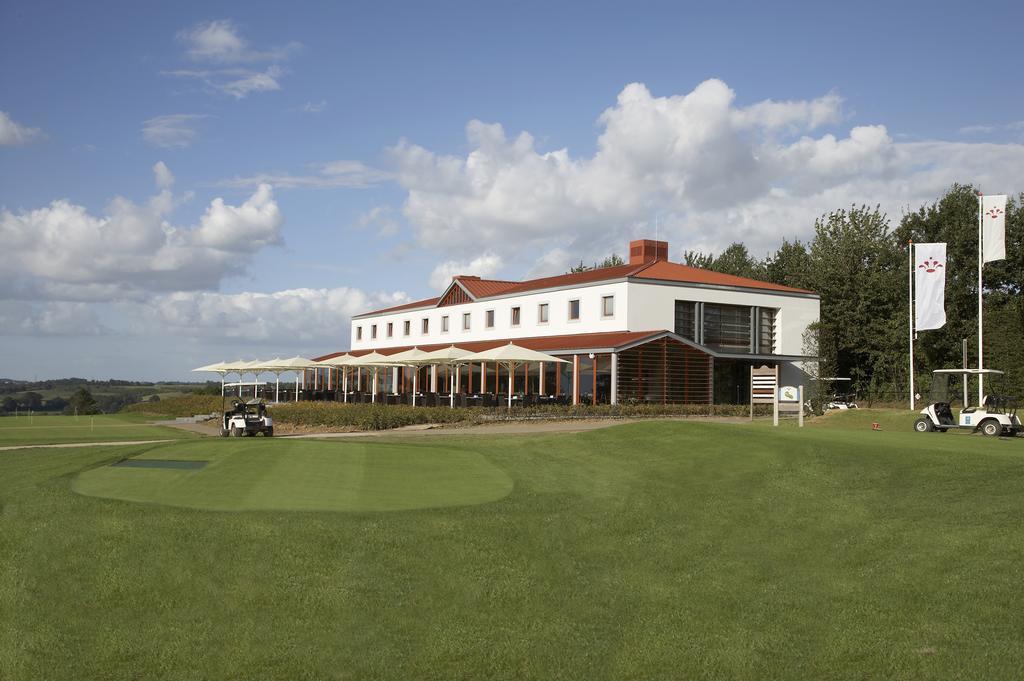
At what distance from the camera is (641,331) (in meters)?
48.6

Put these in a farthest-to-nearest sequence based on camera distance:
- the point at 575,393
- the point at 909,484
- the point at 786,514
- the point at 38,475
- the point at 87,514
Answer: the point at 575,393, the point at 38,475, the point at 909,484, the point at 786,514, the point at 87,514

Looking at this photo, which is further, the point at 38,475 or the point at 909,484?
the point at 38,475

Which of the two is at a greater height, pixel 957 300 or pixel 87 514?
pixel 957 300

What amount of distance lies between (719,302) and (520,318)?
11.8m

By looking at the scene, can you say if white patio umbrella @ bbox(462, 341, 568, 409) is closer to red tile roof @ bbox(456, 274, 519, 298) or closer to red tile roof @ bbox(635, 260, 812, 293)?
red tile roof @ bbox(635, 260, 812, 293)

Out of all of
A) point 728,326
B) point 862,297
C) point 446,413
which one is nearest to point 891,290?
point 862,297

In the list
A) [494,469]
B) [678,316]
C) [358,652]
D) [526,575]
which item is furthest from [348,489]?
[678,316]

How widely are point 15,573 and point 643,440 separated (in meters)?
12.7

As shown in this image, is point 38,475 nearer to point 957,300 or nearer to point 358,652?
point 358,652

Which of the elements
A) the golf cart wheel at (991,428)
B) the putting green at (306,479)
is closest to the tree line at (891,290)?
the golf cart wheel at (991,428)

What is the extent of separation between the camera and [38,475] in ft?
53.4

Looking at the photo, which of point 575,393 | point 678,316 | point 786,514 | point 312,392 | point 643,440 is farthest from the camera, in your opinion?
point 312,392

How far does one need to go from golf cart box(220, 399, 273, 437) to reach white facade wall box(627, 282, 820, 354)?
22.9 metres

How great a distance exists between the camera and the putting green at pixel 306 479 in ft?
42.5
